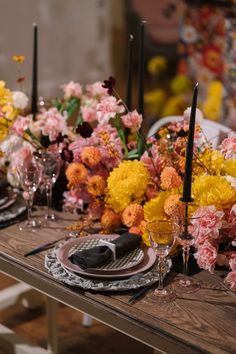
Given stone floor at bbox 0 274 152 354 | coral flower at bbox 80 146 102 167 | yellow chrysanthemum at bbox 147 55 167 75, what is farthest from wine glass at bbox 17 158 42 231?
yellow chrysanthemum at bbox 147 55 167 75

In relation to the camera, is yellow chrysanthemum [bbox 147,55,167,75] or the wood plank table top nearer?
the wood plank table top

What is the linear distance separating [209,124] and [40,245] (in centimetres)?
92

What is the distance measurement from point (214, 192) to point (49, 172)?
0.52m

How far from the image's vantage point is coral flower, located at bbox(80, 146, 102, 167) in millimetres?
1956

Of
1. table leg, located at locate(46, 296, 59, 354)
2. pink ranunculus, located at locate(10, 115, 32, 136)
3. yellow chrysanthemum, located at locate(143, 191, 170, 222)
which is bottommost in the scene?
table leg, located at locate(46, 296, 59, 354)

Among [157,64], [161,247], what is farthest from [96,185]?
[157,64]

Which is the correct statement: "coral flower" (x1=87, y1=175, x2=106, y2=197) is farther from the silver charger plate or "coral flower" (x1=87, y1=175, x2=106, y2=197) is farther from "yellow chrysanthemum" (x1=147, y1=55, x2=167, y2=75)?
"yellow chrysanthemum" (x1=147, y1=55, x2=167, y2=75)

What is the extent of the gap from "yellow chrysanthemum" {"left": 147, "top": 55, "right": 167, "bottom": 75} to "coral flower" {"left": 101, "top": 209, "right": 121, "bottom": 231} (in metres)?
3.49

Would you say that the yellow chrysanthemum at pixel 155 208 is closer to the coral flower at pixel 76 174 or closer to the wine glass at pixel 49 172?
the coral flower at pixel 76 174

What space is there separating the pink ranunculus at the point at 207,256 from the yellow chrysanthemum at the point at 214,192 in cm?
12

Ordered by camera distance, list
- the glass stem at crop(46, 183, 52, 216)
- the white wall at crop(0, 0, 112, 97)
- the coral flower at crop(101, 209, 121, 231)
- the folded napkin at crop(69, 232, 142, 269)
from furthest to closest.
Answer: the white wall at crop(0, 0, 112, 97)
the glass stem at crop(46, 183, 52, 216)
the coral flower at crop(101, 209, 121, 231)
the folded napkin at crop(69, 232, 142, 269)

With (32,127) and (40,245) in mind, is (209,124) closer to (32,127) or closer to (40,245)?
(32,127)

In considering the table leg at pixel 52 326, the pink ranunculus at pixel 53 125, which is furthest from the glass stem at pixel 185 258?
the table leg at pixel 52 326

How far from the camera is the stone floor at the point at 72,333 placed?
2.64m
